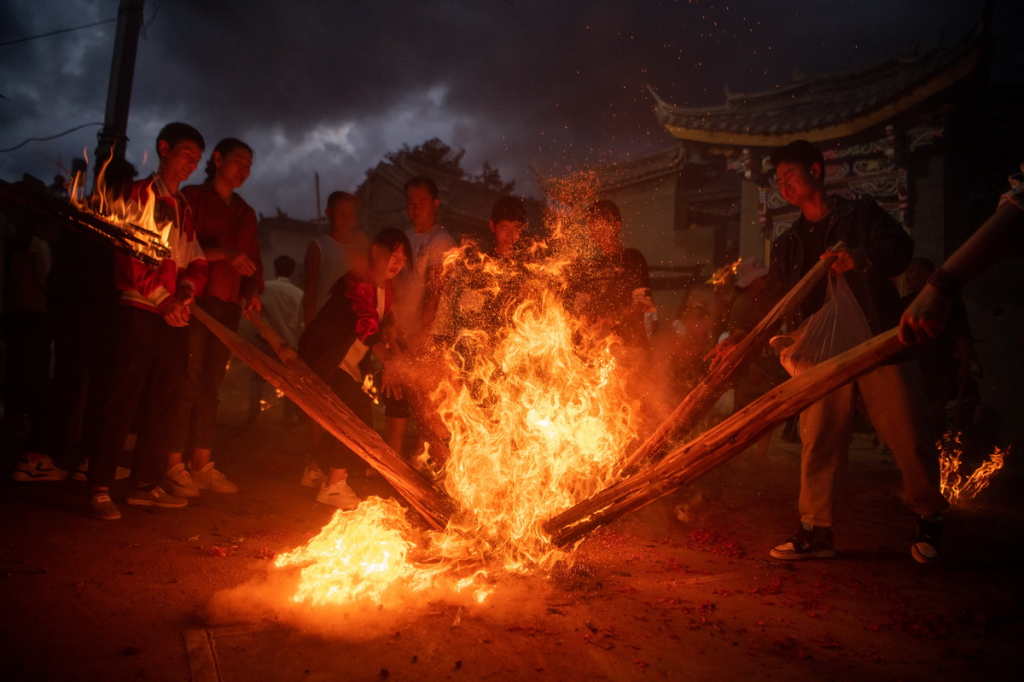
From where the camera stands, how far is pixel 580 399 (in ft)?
15.1

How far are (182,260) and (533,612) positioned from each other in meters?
3.37

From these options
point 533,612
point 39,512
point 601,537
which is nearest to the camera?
point 533,612

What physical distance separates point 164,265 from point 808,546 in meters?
4.61

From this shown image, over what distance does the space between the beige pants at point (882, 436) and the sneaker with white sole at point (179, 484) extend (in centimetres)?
439

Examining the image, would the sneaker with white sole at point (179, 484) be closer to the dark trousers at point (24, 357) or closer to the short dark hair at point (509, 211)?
Result: the dark trousers at point (24, 357)

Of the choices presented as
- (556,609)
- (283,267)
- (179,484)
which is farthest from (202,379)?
(283,267)

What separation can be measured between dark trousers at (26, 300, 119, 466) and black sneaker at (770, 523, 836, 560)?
16.1 ft

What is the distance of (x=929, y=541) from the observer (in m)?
3.52

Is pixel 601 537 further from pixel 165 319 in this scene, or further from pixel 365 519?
pixel 165 319

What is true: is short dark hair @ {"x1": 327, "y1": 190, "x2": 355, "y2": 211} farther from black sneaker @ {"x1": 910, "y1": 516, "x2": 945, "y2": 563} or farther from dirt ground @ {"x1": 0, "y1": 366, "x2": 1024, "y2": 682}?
black sneaker @ {"x1": 910, "y1": 516, "x2": 945, "y2": 563}

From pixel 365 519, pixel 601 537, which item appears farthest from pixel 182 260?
pixel 601 537

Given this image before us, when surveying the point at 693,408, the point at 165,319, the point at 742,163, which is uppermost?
the point at 742,163

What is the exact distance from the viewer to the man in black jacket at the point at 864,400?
11.4ft

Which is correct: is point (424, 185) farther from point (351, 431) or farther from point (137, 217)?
point (351, 431)
